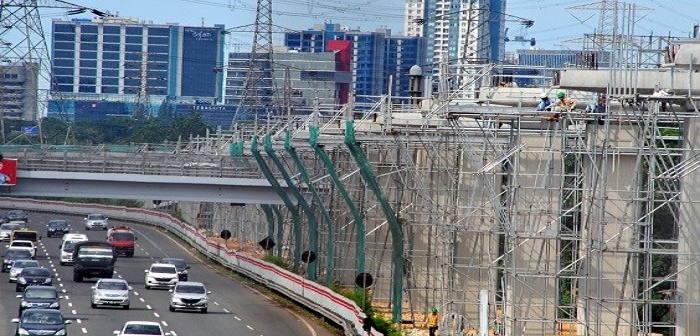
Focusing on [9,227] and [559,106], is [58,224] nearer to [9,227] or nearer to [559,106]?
[9,227]

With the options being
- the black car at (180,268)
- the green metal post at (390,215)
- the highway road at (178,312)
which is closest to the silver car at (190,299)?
the highway road at (178,312)

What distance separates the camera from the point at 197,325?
197ft

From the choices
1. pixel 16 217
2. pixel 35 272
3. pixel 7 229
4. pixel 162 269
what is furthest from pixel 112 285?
pixel 16 217

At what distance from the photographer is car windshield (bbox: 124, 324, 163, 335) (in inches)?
1961

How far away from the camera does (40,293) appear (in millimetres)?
59844

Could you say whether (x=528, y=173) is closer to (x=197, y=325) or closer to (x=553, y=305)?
(x=553, y=305)

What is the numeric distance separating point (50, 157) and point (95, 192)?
2.62m

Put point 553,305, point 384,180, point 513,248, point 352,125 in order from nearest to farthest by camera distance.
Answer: point 513,248 → point 553,305 → point 352,125 → point 384,180

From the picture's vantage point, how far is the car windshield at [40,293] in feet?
195

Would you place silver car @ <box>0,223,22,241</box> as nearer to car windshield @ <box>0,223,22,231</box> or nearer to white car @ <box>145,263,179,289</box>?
car windshield @ <box>0,223,22,231</box>

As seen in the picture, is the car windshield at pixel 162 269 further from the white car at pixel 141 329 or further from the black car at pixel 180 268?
the white car at pixel 141 329

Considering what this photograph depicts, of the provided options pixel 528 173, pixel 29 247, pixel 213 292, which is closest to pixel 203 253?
pixel 29 247

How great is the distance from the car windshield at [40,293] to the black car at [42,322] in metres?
7.66

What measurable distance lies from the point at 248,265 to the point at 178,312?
71.3 ft
